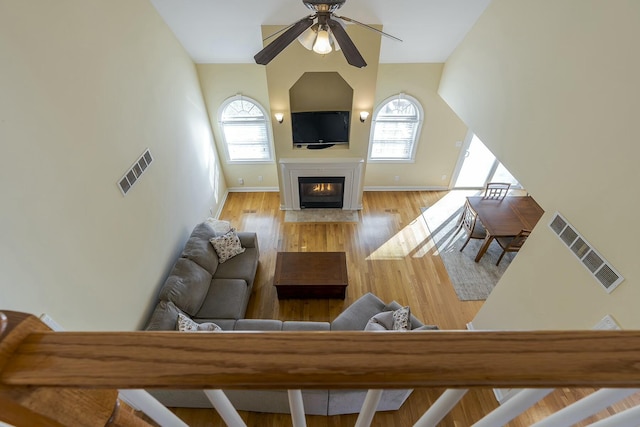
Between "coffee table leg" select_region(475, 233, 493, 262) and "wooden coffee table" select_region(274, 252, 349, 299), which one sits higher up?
"coffee table leg" select_region(475, 233, 493, 262)

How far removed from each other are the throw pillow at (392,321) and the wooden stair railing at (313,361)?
281 centimetres

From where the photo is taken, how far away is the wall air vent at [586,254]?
7.16ft

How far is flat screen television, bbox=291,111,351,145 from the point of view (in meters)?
5.32

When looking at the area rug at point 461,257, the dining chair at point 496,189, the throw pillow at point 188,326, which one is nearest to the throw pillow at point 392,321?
the throw pillow at point 188,326

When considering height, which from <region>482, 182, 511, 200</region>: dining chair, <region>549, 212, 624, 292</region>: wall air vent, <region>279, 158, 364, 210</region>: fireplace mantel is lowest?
<region>549, 212, 624, 292</region>: wall air vent

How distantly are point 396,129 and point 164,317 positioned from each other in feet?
16.8

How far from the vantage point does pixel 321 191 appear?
610 cm

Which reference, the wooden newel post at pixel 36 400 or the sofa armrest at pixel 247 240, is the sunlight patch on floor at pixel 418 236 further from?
the wooden newel post at pixel 36 400

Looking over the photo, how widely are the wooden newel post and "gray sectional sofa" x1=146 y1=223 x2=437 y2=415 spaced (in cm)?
234

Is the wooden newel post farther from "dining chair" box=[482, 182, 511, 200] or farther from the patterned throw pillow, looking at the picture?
"dining chair" box=[482, 182, 511, 200]

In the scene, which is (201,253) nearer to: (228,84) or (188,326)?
(188,326)

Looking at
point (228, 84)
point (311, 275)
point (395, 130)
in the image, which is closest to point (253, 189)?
point (228, 84)

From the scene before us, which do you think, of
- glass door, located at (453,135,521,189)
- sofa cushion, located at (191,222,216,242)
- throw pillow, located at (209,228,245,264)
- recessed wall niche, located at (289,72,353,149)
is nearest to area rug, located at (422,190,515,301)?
glass door, located at (453,135,521,189)

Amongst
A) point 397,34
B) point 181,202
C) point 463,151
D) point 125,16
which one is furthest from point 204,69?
point 463,151
